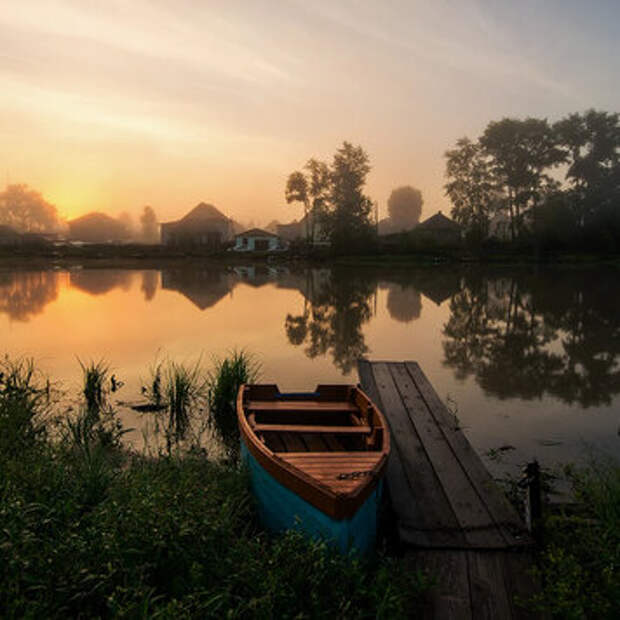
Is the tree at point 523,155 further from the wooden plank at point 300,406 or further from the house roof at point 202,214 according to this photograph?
the wooden plank at point 300,406

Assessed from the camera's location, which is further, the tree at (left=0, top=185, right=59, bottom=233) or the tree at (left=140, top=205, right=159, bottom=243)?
the tree at (left=140, top=205, right=159, bottom=243)

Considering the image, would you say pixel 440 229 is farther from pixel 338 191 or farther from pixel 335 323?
pixel 335 323

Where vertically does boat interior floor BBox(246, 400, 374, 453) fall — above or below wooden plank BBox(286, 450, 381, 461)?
below

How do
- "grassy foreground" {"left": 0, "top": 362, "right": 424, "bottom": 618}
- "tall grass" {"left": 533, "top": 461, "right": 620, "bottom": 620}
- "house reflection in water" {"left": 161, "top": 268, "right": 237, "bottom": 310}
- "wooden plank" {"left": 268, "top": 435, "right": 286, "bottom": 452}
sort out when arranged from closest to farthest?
"grassy foreground" {"left": 0, "top": 362, "right": 424, "bottom": 618}, "tall grass" {"left": 533, "top": 461, "right": 620, "bottom": 620}, "wooden plank" {"left": 268, "top": 435, "right": 286, "bottom": 452}, "house reflection in water" {"left": 161, "top": 268, "right": 237, "bottom": 310}

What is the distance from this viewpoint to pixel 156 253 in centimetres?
6656

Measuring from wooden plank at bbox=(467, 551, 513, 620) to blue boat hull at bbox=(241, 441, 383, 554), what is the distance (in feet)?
2.92

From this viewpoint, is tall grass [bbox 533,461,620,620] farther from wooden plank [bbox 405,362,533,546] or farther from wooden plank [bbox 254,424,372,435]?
wooden plank [bbox 254,424,372,435]

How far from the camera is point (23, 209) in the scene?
14288 cm

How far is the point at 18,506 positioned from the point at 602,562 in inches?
176

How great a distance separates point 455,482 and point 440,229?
67.1 meters

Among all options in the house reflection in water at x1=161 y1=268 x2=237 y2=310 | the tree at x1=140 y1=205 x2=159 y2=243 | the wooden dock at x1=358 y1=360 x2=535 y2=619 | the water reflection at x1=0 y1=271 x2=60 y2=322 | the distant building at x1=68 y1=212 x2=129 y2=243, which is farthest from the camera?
the tree at x1=140 y1=205 x2=159 y2=243

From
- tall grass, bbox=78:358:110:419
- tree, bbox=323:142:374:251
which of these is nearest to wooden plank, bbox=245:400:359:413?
tall grass, bbox=78:358:110:419

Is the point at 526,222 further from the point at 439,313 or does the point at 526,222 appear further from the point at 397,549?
the point at 397,549

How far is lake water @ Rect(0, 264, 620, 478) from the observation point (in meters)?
8.97
